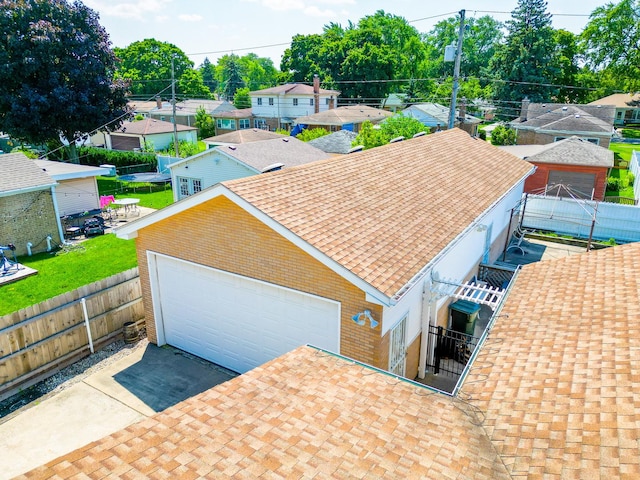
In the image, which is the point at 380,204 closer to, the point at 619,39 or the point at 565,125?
the point at 565,125

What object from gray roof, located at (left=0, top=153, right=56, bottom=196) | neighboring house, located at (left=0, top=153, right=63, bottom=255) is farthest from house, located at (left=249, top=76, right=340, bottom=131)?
neighboring house, located at (left=0, top=153, right=63, bottom=255)

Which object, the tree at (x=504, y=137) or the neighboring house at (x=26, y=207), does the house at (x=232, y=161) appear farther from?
the tree at (x=504, y=137)

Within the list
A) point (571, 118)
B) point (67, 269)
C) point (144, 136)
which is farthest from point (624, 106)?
point (67, 269)

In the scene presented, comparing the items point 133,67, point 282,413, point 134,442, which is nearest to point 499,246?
point 282,413

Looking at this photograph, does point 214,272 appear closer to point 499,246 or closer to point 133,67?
point 499,246

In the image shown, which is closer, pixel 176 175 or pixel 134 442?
pixel 134 442

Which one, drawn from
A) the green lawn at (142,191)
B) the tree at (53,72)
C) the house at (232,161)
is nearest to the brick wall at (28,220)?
the house at (232,161)

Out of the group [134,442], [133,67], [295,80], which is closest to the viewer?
[134,442]

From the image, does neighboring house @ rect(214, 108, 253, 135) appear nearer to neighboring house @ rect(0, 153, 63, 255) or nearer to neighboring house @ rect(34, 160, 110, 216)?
neighboring house @ rect(34, 160, 110, 216)
